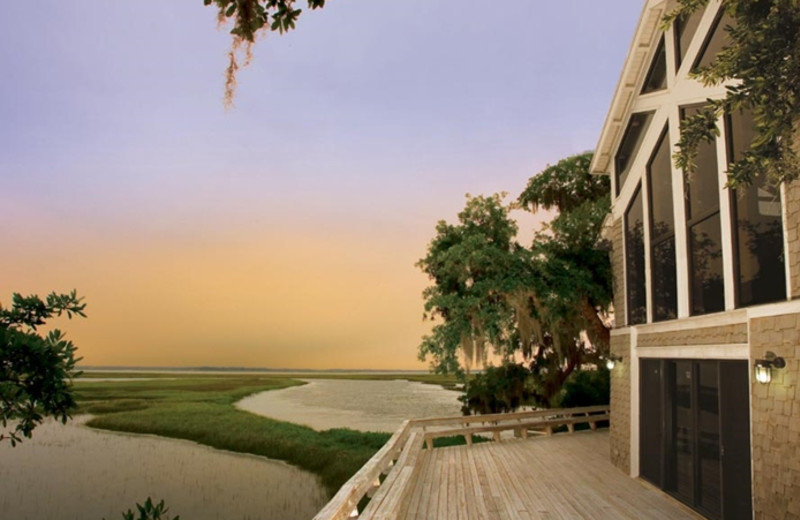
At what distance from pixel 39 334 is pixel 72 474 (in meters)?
18.3

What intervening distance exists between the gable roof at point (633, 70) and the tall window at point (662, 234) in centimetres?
155

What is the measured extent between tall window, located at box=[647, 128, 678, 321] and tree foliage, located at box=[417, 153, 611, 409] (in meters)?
4.87

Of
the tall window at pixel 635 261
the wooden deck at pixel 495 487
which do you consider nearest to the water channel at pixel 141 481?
the wooden deck at pixel 495 487

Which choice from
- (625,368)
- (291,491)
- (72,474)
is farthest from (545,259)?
(72,474)

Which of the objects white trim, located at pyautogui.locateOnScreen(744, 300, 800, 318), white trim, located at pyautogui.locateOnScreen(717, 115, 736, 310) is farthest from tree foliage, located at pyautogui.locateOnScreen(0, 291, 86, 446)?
white trim, located at pyautogui.locateOnScreen(717, 115, 736, 310)

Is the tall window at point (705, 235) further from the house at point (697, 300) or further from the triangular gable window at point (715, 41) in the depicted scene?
the triangular gable window at point (715, 41)

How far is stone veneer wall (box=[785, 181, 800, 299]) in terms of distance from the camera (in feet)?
19.3

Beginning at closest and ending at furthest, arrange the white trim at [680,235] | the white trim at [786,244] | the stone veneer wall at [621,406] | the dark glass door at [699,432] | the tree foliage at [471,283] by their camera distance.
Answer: the white trim at [786,244]
the dark glass door at [699,432]
the white trim at [680,235]
the stone veneer wall at [621,406]
the tree foliage at [471,283]

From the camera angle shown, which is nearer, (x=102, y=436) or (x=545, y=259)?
(x=545, y=259)

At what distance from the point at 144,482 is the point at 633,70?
57.3 feet

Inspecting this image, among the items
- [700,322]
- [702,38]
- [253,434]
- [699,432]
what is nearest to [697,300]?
[700,322]

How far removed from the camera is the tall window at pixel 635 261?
10641 mm

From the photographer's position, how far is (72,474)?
19.3 metres

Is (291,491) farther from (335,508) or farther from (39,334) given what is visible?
(39,334)
